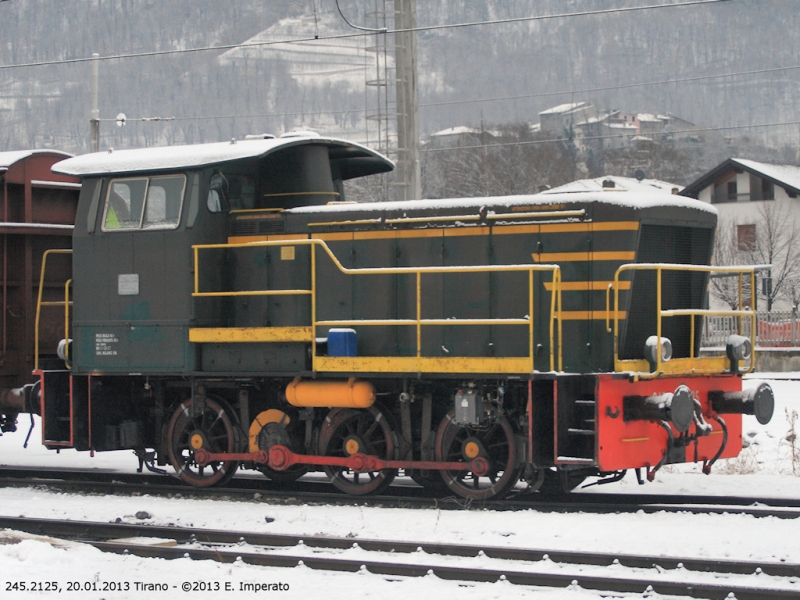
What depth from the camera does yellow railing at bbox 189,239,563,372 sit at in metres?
9.37

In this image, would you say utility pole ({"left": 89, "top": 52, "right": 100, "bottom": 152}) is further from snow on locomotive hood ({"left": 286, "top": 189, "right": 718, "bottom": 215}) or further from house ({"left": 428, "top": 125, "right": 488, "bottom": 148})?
house ({"left": 428, "top": 125, "right": 488, "bottom": 148})

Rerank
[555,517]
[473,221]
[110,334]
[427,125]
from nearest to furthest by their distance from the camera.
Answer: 1. [555,517]
2. [473,221]
3. [110,334]
4. [427,125]

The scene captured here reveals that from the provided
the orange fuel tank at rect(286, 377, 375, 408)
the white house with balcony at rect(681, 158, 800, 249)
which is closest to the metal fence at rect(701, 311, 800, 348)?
the white house with balcony at rect(681, 158, 800, 249)

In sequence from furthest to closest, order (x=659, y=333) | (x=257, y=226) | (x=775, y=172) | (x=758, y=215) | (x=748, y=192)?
1. (x=748, y=192)
2. (x=775, y=172)
3. (x=758, y=215)
4. (x=257, y=226)
5. (x=659, y=333)

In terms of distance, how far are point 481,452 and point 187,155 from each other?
4404 millimetres

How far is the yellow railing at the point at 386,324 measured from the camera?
9.37 m

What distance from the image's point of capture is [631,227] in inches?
379

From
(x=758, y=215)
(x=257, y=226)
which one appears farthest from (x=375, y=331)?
(x=758, y=215)

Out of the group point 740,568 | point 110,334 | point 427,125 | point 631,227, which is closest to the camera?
point 740,568

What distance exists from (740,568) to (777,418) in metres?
11.4

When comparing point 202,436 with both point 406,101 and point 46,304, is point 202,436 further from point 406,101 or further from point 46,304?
point 406,101

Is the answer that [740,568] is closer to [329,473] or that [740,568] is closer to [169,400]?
[329,473]

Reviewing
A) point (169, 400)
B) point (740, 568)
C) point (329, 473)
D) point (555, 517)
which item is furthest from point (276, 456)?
point (740, 568)

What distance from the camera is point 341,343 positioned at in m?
10.2
